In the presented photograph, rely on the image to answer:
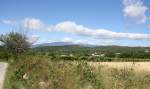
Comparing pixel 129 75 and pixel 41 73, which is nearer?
pixel 129 75

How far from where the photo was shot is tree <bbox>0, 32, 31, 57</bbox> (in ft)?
128

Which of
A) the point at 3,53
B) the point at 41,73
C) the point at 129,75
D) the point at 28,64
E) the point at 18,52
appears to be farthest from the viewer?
the point at 3,53

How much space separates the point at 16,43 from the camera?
41000 millimetres

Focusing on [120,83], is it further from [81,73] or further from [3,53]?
[3,53]

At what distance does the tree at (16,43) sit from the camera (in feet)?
128

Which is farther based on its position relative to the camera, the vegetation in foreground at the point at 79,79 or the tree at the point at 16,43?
the tree at the point at 16,43

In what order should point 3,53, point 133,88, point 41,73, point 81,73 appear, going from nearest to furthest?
point 133,88 → point 81,73 → point 41,73 → point 3,53

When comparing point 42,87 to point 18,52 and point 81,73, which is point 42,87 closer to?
point 81,73

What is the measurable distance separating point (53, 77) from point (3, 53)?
1346 inches

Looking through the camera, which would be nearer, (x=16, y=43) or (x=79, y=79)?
(x=79, y=79)

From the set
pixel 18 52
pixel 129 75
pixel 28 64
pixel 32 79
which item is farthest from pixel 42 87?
pixel 18 52

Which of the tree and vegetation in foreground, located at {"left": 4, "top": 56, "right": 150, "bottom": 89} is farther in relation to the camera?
the tree

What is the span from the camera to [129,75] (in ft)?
45.2

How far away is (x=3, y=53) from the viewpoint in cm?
4741
